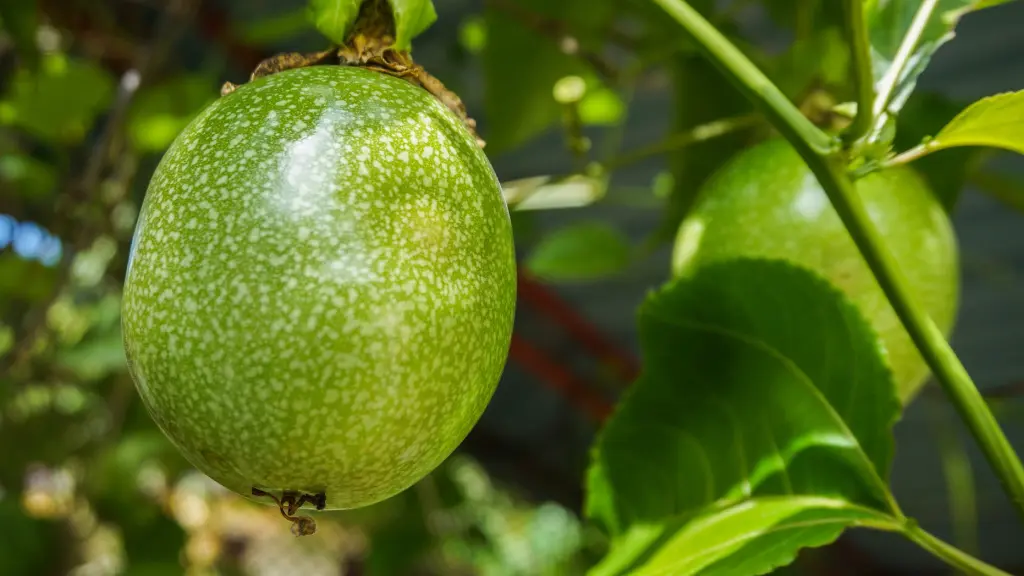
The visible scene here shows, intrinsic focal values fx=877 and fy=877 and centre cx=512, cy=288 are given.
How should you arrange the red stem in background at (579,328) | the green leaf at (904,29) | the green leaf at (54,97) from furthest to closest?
the red stem in background at (579,328)
the green leaf at (54,97)
the green leaf at (904,29)

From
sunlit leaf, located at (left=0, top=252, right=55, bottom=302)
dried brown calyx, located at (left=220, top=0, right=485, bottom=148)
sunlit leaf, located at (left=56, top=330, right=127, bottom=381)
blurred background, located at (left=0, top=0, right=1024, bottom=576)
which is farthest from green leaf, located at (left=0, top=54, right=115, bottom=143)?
dried brown calyx, located at (left=220, top=0, right=485, bottom=148)

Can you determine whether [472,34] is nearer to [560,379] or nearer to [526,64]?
[526,64]

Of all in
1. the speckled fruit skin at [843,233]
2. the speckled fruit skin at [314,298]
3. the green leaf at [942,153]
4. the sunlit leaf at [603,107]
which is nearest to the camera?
the speckled fruit skin at [314,298]

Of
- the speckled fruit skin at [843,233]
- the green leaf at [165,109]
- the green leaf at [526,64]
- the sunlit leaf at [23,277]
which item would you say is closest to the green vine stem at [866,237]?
the speckled fruit skin at [843,233]

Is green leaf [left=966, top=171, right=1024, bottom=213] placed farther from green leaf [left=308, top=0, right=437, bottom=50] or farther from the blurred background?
green leaf [left=308, top=0, right=437, bottom=50]

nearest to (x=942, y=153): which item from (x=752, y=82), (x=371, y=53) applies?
(x=752, y=82)

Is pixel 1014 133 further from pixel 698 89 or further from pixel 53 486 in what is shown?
pixel 53 486

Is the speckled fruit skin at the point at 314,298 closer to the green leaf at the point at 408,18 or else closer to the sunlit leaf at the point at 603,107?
the green leaf at the point at 408,18
